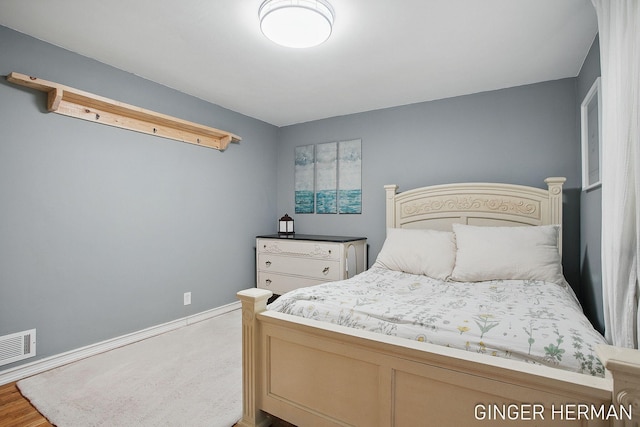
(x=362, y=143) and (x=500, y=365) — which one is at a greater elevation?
(x=362, y=143)

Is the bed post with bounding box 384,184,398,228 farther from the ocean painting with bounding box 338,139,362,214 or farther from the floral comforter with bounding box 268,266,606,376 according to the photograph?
the floral comforter with bounding box 268,266,606,376

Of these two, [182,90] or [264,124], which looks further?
[264,124]

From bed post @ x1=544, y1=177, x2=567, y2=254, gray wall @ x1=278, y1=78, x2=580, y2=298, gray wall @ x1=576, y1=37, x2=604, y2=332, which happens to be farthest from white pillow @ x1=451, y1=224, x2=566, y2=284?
gray wall @ x1=278, y1=78, x2=580, y2=298

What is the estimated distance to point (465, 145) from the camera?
3.20 metres

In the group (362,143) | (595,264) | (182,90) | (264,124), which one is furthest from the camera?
(264,124)

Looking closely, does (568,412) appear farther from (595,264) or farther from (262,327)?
(595,264)

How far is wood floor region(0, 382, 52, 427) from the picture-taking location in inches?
64.9

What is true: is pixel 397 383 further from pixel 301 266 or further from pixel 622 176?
pixel 301 266

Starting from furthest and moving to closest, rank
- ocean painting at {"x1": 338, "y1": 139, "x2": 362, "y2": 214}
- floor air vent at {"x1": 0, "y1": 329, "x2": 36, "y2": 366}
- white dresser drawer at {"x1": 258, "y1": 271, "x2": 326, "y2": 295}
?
ocean painting at {"x1": 338, "y1": 139, "x2": 362, "y2": 214}, white dresser drawer at {"x1": 258, "y1": 271, "x2": 326, "y2": 295}, floor air vent at {"x1": 0, "y1": 329, "x2": 36, "y2": 366}

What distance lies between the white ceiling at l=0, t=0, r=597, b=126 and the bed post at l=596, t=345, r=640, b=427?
6.01 feet

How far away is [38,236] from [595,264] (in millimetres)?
3828

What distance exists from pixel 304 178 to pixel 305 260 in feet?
3.90

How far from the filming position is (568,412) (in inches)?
37.0

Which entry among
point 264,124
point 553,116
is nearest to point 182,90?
point 264,124
